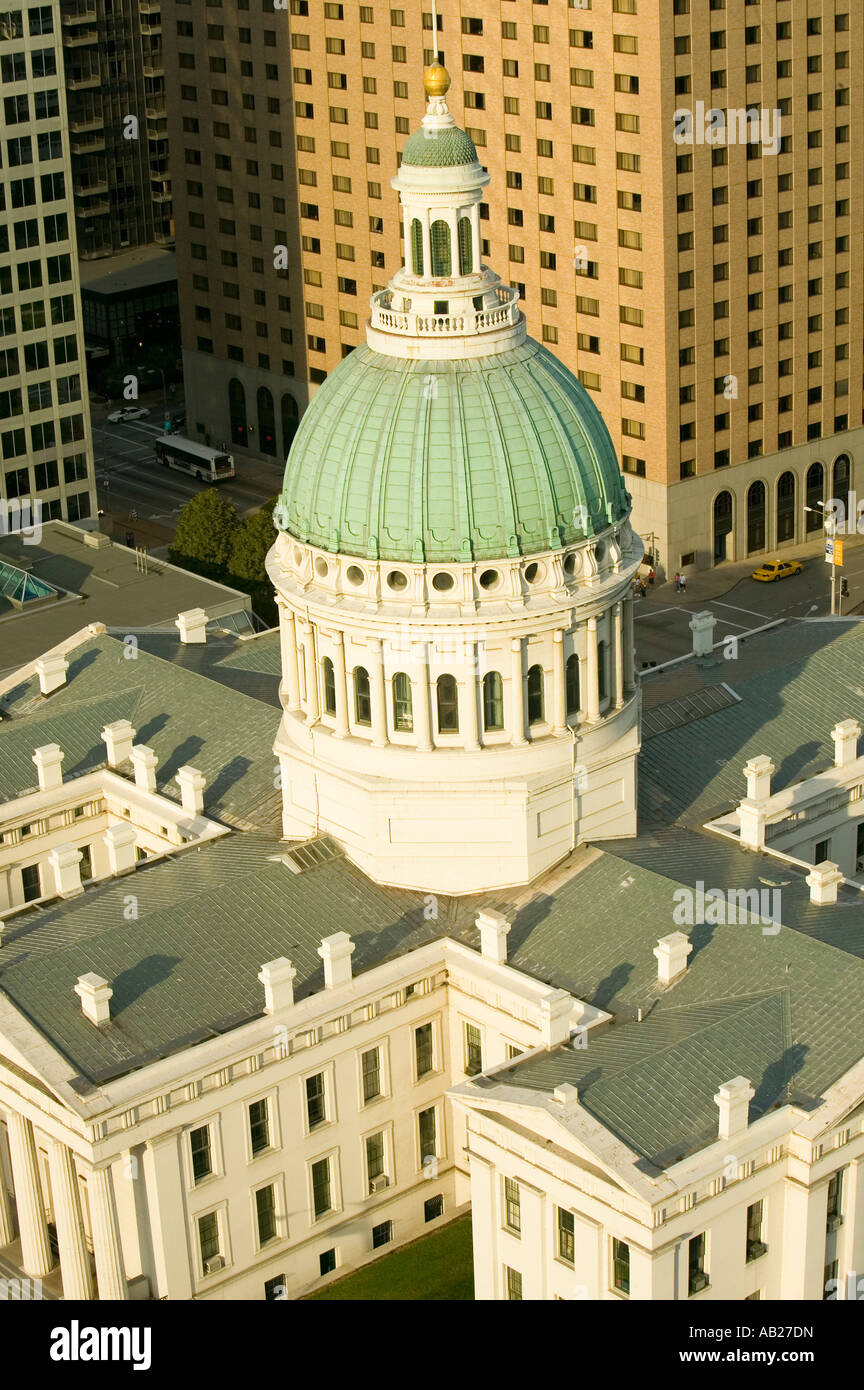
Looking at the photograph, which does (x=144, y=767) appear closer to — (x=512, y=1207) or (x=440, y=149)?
(x=512, y=1207)

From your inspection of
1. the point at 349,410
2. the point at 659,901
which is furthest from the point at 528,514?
the point at 659,901

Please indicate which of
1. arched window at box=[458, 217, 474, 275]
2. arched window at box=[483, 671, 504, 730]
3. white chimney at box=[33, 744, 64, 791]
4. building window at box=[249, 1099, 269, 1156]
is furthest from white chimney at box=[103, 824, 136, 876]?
arched window at box=[458, 217, 474, 275]

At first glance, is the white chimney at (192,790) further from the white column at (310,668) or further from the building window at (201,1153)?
the building window at (201,1153)

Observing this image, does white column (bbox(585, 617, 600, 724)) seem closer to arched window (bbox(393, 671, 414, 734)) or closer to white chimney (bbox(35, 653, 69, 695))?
arched window (bbox(393, 671, 414, 734))

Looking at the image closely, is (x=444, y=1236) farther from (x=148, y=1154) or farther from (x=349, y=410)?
(x=349, y=410)

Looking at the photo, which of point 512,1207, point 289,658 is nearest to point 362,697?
point 289,658
